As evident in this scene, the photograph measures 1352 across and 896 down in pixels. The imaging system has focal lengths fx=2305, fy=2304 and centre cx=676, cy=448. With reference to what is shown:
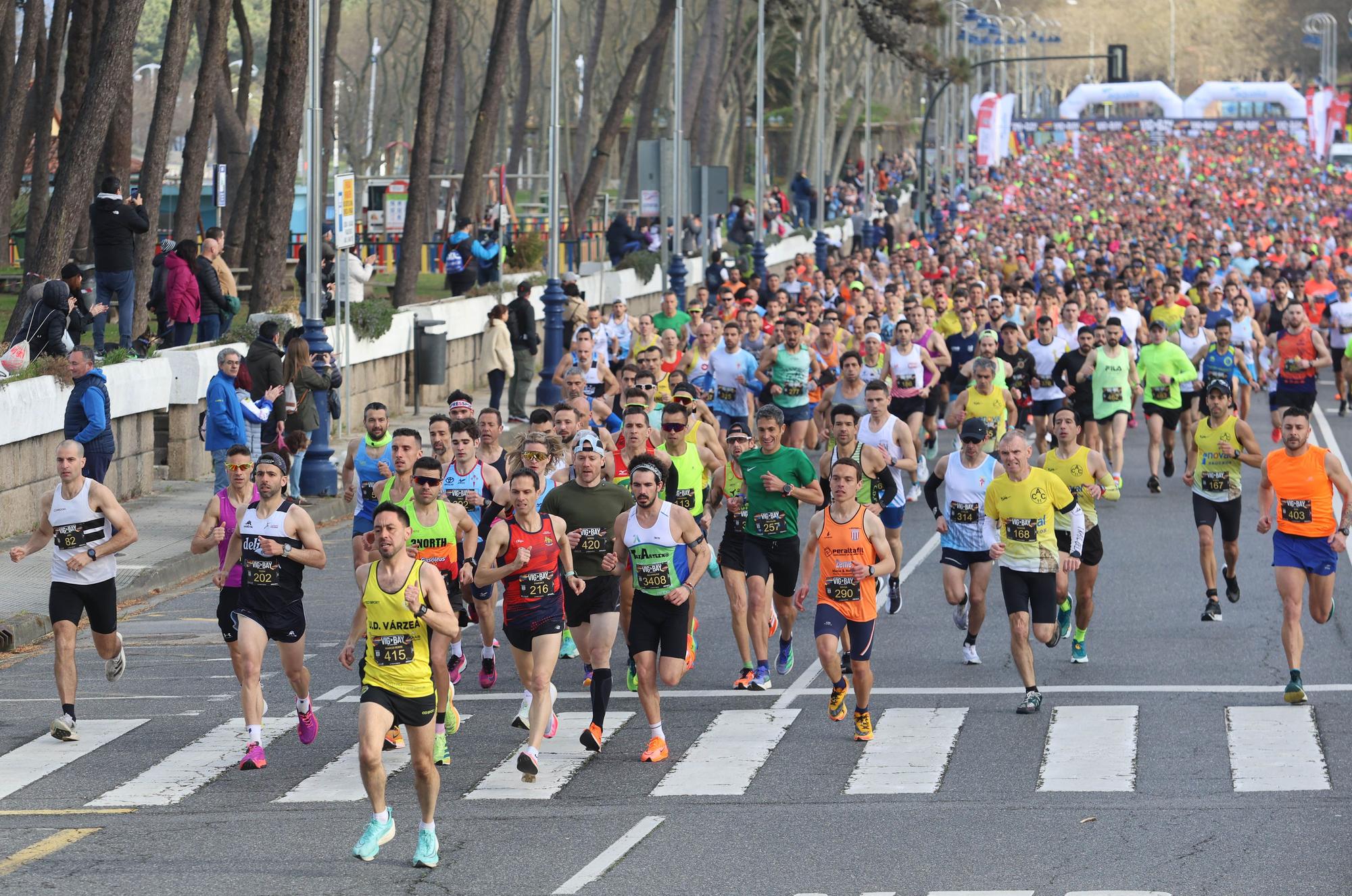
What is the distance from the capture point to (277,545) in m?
11.8

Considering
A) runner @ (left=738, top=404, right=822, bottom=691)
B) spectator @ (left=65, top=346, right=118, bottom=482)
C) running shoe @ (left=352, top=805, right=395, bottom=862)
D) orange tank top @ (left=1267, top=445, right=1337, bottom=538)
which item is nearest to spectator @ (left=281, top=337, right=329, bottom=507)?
spectator @ (left=65, top=346, right=118, bottom=482)

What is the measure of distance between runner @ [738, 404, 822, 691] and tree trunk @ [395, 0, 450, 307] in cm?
2037

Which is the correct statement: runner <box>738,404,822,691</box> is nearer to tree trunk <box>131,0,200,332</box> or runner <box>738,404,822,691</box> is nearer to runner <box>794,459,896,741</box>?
runner <box>794,459,896,741</box>

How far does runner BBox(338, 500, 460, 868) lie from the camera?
9.73 metres

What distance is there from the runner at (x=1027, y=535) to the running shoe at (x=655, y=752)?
241cm

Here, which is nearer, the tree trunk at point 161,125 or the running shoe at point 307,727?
the running shoe at point 307,727

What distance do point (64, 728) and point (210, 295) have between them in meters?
13.4

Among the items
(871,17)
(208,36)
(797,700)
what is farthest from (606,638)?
(871,17)

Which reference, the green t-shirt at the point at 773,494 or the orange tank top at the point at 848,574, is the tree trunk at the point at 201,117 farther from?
the orange tank top at the point at 848,574

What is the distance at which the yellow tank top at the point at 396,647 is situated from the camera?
32.9 ft

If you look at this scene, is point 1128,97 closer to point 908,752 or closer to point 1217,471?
point 1217,471

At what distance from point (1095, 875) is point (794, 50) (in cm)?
8943

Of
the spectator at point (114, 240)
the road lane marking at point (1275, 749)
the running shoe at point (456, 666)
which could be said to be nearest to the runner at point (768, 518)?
the running shoe at point (456, 666)

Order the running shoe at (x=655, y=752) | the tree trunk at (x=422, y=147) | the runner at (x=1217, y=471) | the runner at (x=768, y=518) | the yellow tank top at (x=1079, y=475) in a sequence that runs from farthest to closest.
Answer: the tree trunk at (x=422, y=147) < the runner at (x=1217, y=471) < the yellow tank top at (x=1079, y=475) < the runner at (x=768, y=518) < the running shoe at (x=655, y=752)
